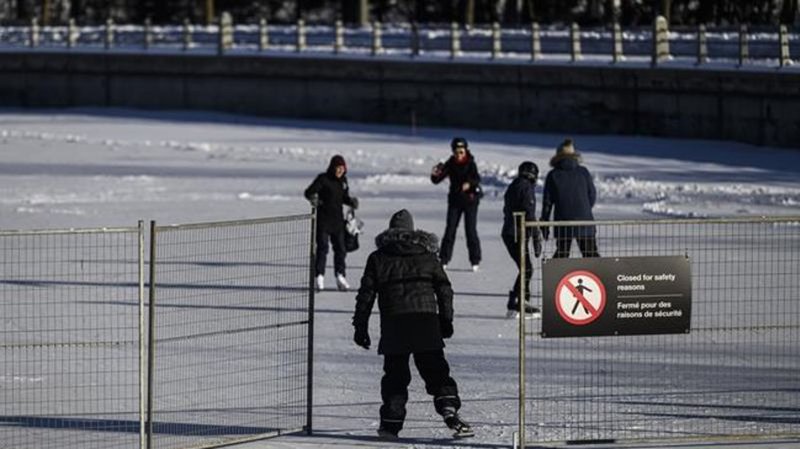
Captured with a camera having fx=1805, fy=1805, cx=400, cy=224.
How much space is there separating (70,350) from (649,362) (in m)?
4.57

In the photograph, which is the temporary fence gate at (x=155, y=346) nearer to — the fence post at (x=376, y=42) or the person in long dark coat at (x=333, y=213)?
the person in long dark coat at (x=333, y=213)

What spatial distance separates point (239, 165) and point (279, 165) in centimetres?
79

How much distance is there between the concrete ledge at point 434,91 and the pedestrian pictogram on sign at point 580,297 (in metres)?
25.1

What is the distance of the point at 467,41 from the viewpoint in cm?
4459

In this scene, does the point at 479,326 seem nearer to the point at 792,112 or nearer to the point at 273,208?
the point at 273,208

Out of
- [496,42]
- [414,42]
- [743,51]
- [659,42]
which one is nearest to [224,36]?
[414,42]

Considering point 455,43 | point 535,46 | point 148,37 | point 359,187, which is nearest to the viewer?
point 359,187

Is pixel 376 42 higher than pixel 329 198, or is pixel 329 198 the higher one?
pixel 376 42

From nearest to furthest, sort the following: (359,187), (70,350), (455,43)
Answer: (70,350) < (359,187) < (455,43)

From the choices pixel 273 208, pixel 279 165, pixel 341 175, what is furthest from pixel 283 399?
pixel 279 165

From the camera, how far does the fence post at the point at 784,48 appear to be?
35.6 m

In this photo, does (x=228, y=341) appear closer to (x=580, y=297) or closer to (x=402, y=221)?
(x=402, y=221)

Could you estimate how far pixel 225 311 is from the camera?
16219mm

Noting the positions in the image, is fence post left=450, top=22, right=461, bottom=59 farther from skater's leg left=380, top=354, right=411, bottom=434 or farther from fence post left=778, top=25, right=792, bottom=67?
skater's leg left=380, top=354, right=411, bottom=434
